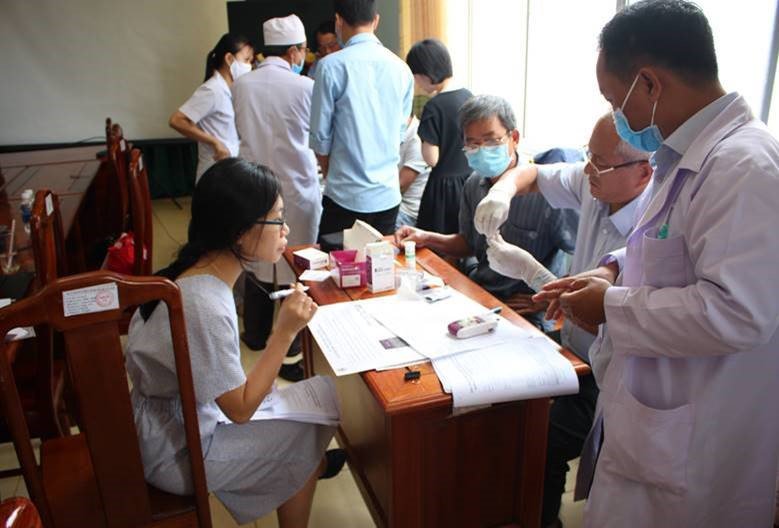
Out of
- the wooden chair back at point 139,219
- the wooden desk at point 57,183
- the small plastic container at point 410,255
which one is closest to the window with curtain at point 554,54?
the small plastic container at point 410,255

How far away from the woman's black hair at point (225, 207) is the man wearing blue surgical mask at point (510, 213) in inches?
30.6

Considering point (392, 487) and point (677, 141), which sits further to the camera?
point (392, 487)

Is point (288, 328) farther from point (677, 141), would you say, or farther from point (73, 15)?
point (73, 15)

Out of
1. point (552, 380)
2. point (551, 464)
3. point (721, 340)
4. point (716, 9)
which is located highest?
point (716, 9)

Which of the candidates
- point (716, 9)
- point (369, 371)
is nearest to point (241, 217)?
point (369, 371)

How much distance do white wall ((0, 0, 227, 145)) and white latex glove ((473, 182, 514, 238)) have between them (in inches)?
187

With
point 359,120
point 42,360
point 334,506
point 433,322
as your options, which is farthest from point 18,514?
point 359,120

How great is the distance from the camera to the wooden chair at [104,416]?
1.03 metres

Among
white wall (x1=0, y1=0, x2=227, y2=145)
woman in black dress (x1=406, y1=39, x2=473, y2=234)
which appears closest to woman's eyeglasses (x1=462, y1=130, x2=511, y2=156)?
woman in black dress (x1=406, y1=39, x2=473, y2=234)

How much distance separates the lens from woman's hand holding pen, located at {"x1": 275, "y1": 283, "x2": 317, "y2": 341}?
133 cm

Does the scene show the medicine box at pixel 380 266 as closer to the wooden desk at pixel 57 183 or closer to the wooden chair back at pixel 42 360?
the wooden chair back at pixel 42 360

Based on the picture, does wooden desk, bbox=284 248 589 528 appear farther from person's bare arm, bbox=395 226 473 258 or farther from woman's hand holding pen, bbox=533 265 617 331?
person's bare arm, bbox=395 226 473 258

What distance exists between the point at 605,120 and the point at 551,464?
904mm

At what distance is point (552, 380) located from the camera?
1.24m
